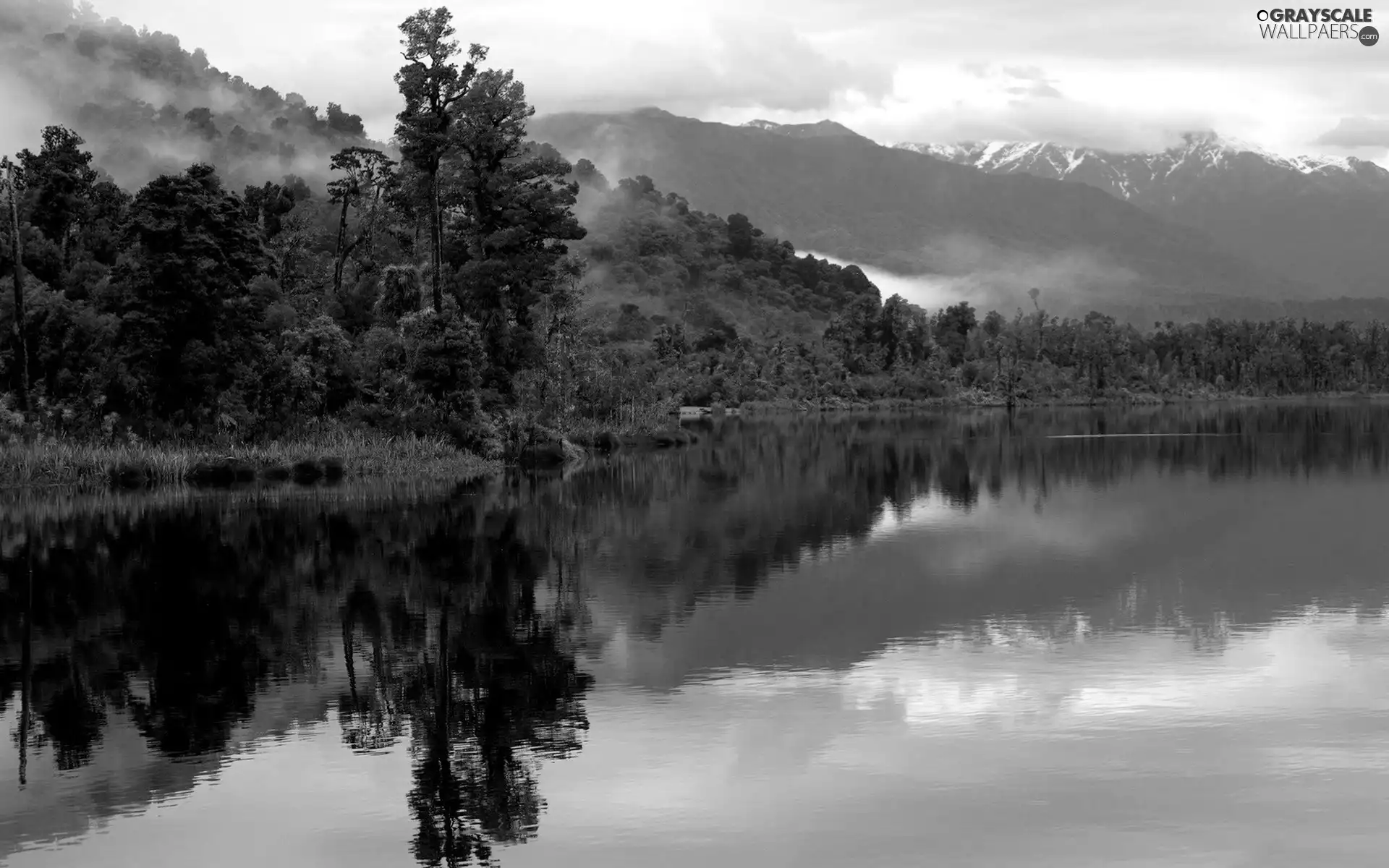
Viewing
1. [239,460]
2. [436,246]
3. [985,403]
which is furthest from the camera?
[985,403]

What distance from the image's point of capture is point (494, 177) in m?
71.4

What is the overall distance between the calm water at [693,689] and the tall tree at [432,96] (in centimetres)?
2817

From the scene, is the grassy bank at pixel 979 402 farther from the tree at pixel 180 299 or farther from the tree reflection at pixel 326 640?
the tree reflection at pixel 326 640

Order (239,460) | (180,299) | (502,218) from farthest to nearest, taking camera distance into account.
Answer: (502,218), (180,299), (239,460)

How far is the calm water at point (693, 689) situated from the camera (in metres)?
14.3

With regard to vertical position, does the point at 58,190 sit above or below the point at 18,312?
above

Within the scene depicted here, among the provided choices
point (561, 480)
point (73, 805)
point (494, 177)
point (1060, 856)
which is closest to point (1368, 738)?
point (1060, 856)

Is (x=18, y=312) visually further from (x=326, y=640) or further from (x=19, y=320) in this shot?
(x=326, y=640)

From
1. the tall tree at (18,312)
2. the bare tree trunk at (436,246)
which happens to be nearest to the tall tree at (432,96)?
the bare tree trunk at (436,246)

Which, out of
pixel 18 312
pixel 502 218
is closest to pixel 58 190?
pixel 18 312

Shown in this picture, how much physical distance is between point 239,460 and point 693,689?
1573 inches

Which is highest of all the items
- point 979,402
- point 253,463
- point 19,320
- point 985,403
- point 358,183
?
point 358,183

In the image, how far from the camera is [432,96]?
67.8 meters

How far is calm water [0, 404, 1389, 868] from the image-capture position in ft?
46.9
